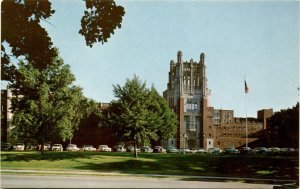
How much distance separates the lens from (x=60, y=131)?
46.0 m

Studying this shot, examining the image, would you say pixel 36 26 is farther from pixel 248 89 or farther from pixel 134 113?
pixel 248 89

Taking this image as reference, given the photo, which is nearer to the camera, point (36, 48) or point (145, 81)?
point (36, 48)

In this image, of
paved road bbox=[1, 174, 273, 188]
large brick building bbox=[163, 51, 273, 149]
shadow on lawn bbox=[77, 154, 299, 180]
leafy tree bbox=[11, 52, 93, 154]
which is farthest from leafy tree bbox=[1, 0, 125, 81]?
large brick building bbox=[163, 51, 273, 149]

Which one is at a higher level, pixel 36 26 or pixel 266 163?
pixel 36 26

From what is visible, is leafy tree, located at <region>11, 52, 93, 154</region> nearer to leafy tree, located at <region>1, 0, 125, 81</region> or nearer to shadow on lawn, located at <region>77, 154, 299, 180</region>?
shadow on lawn, located at <region>77, 154, 299, 180</region>

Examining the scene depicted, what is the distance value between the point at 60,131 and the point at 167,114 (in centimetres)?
2320

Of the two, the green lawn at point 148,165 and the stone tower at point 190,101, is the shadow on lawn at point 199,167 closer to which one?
the green lawn at point 148,165

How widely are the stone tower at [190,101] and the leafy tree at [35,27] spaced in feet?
254

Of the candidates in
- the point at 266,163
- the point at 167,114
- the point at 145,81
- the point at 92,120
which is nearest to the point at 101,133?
the point at 92,120

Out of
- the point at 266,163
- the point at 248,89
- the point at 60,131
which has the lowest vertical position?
the point at 266,163

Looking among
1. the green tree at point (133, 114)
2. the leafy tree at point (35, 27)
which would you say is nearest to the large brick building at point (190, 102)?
the green tree at point (133, 114)

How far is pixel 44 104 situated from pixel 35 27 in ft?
117

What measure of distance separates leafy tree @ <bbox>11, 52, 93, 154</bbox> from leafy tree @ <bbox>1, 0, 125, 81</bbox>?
33.5 m

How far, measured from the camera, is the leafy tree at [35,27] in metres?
10.7
